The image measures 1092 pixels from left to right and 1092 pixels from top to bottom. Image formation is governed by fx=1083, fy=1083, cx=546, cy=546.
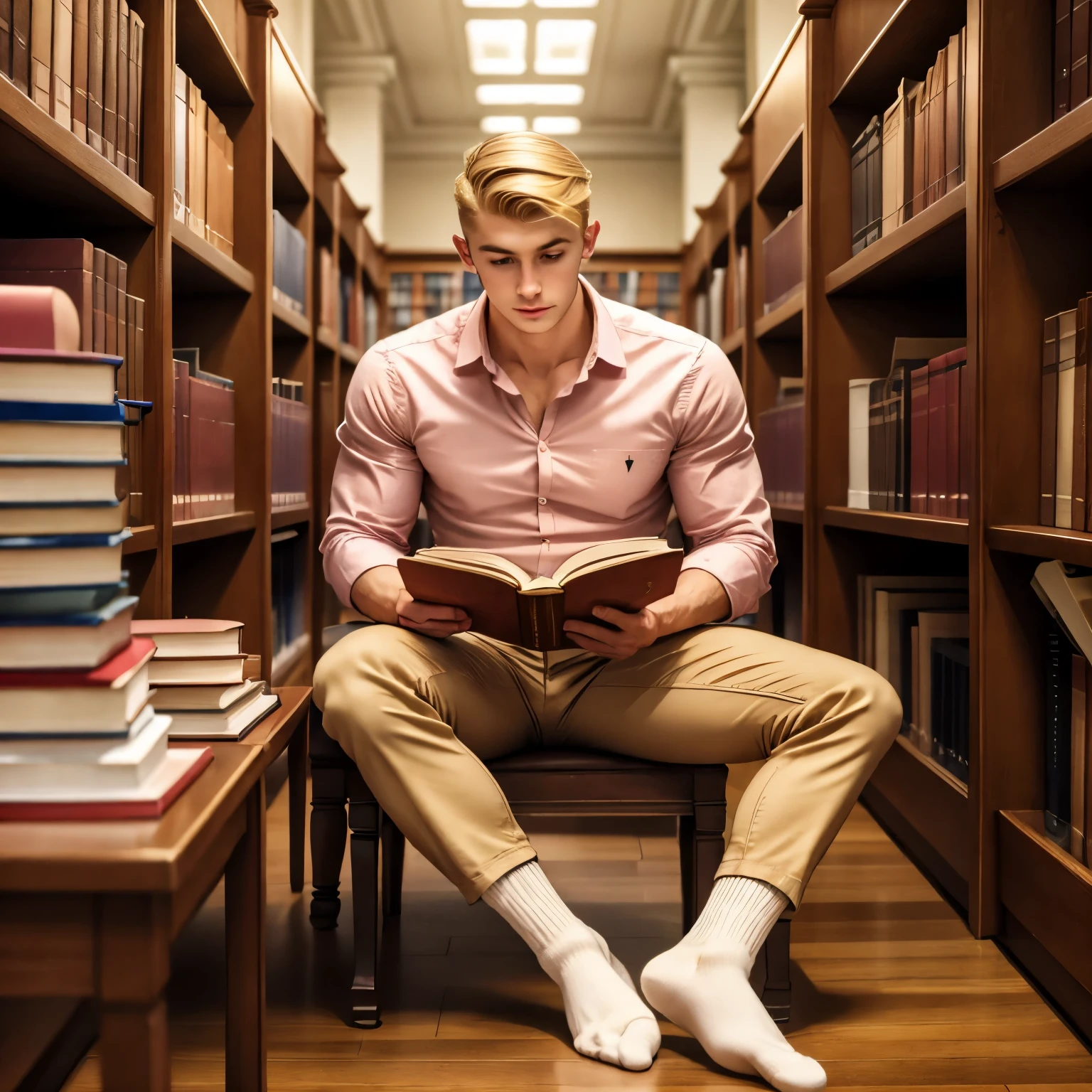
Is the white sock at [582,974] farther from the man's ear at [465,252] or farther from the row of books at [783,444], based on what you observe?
the row of books at [783,444]

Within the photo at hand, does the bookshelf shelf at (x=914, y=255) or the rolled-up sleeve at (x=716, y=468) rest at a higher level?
the bookshelf shelf at (x=914, y=255)

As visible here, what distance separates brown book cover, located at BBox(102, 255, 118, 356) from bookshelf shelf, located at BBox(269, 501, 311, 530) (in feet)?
2.79

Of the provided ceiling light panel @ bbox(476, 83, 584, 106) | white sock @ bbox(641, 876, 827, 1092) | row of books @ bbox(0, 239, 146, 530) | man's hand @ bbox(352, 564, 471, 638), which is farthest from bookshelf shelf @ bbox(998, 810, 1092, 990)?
ceiling light panel @ bbox(476, 83, 584, 106)

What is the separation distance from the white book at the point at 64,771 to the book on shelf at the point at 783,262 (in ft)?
6.98

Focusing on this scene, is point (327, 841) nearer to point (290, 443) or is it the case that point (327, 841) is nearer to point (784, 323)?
point (290, 443)

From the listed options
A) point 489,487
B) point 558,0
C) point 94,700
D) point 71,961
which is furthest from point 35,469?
point 558,0

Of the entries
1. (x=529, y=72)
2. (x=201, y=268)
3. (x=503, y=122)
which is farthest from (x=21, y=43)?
(x=503, y=122)

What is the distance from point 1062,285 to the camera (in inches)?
58.4

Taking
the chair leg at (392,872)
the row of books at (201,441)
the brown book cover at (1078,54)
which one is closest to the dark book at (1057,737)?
the brown book cover at (1078,54)

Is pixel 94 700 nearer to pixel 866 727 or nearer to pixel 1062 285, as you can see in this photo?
pixel 866 727

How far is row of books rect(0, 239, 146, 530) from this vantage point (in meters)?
1.38

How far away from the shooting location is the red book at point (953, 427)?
1.70m

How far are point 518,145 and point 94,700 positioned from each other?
1034 mm

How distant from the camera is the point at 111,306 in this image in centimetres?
148
